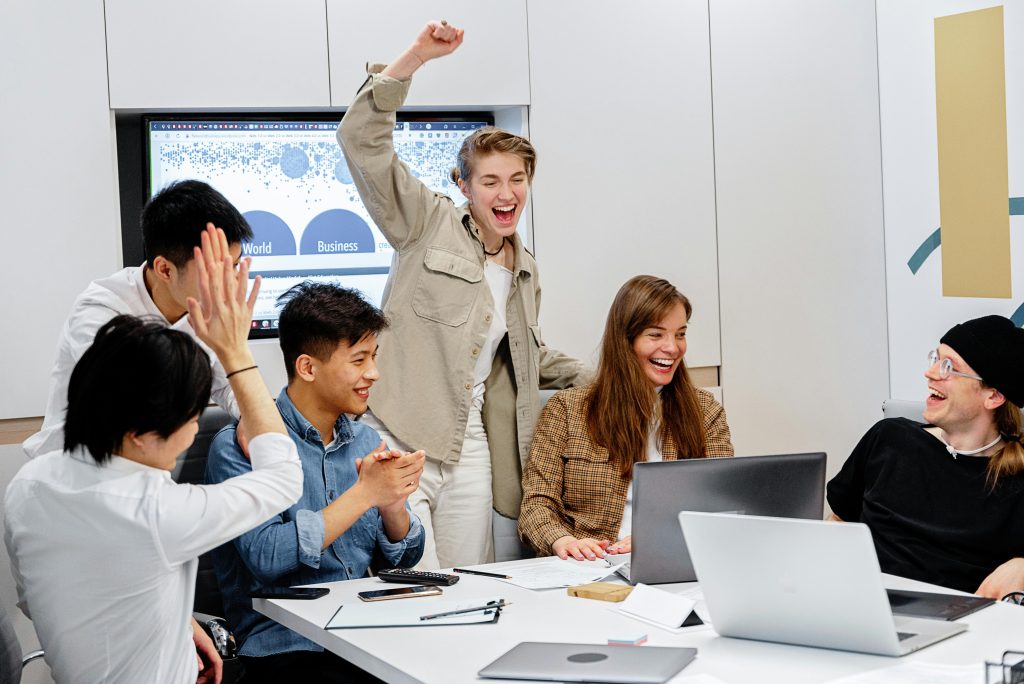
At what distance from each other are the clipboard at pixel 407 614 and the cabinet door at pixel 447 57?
1.94 metres

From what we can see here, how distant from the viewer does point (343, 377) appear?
102 inches

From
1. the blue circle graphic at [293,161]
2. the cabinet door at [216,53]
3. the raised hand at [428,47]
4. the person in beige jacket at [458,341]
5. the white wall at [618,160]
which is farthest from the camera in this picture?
the white wall at [618,160]

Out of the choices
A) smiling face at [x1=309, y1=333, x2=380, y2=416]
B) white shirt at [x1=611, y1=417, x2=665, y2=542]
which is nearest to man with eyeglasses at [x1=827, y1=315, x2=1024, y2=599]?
white shirt at [x1=611, y1=417, x2=665, y2=542]

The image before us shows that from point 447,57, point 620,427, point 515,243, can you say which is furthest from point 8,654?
point 447,57

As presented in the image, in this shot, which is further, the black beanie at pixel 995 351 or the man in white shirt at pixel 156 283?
the black beanie at pixel 995 351

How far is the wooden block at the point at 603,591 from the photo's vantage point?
7.59 ft

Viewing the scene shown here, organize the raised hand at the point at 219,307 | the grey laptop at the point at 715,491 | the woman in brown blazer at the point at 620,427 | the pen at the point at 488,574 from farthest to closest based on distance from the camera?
the woman in brown blazer at the point at 620,427 < the pen at the point at 488,574 < the grey laptop at the point at 715,491 < the raised hand at the point at 219,307

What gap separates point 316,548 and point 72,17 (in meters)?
1.93

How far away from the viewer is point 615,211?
13.4ft

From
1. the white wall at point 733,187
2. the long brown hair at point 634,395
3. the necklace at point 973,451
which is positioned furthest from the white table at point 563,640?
the white wall at point 733,187

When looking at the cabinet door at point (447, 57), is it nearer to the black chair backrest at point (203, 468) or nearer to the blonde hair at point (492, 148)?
the blonde hair at point (492, 148)

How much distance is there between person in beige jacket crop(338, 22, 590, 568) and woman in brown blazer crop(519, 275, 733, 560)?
0.18m

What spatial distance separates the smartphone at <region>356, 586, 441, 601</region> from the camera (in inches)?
91.7

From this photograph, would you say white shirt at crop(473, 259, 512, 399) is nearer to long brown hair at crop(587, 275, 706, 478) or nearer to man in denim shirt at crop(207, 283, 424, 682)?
long brown hair at crop(587, 275, 706, 478)
